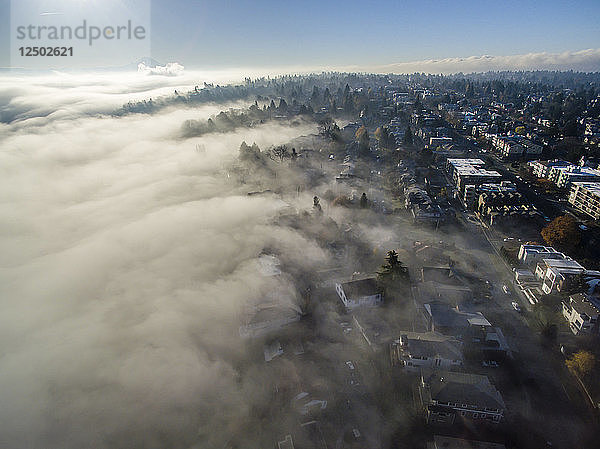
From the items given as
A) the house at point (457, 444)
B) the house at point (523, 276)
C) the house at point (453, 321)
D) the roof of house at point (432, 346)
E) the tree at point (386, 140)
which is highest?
the tree at point (386, 140)

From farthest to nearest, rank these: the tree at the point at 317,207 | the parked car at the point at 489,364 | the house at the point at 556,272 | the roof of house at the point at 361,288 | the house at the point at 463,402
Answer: the tree at the point at 317,207, the roof of house at the point at 361,288, the house at the point at 556,272, the parked car at the point at 489,364, the house at the point at 463,402

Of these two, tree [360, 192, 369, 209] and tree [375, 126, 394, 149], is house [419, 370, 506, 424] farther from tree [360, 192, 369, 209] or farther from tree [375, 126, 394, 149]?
tree [375, 126, 394, 149]

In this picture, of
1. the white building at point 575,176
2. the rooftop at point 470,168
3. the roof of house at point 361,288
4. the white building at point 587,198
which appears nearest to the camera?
the roof of house at point 361,288

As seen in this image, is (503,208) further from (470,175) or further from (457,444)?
(457,444)

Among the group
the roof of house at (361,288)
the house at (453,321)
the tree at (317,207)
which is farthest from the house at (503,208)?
the roof of house at (361,288)

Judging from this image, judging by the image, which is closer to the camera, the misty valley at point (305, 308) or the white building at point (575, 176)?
the misty valley at point (305, 308)

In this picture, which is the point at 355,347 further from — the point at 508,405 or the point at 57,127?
the point at 57,127

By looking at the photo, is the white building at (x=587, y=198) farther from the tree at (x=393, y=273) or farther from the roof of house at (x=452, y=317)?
the tree at (x=393, y=273)

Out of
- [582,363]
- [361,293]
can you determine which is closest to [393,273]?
[361,293]
